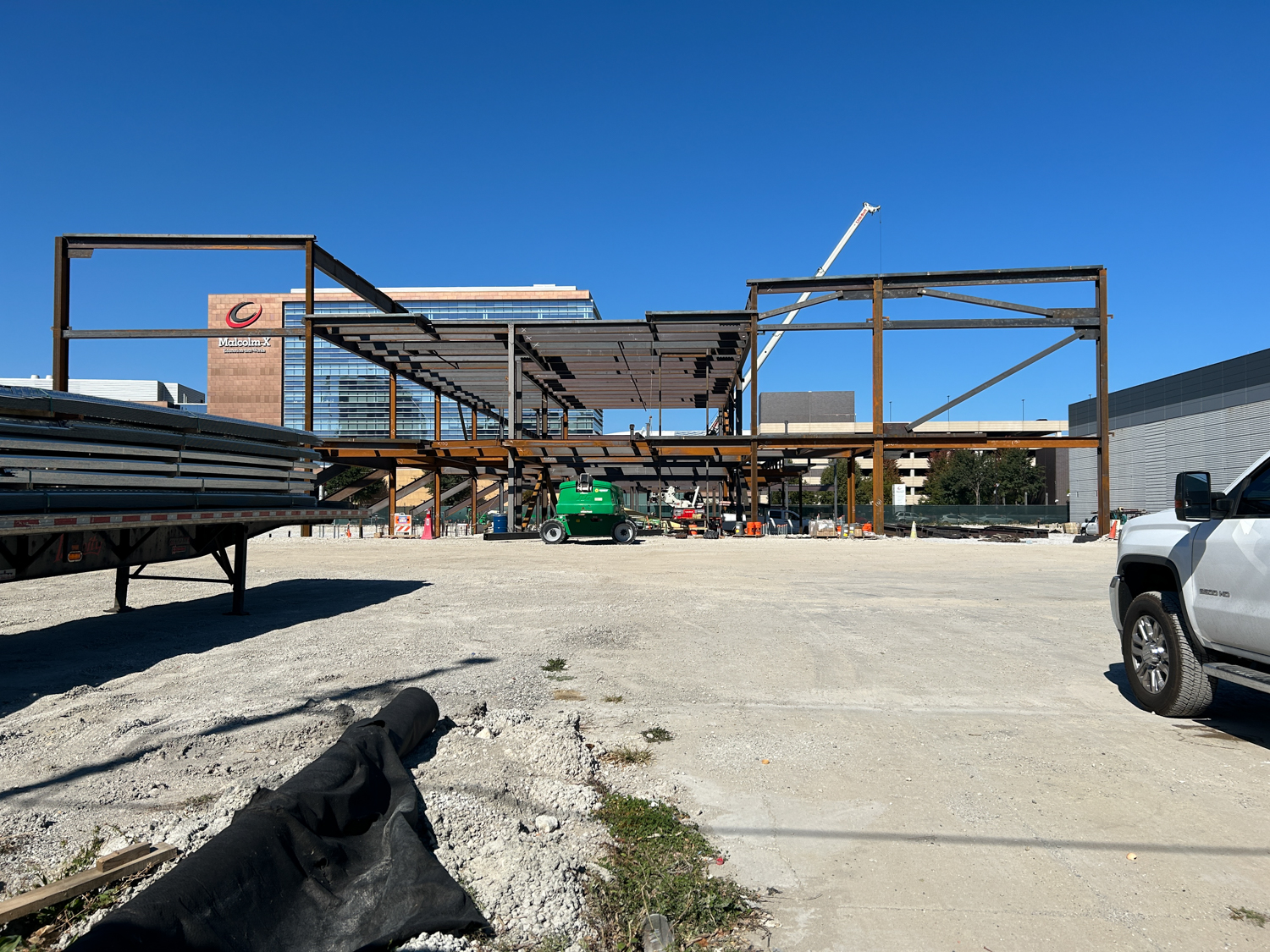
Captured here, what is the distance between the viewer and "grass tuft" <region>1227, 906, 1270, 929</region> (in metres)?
3.13

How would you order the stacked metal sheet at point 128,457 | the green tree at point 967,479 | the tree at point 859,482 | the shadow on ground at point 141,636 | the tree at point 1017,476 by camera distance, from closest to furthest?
the stacked metal sheet at point 128,457 → the shadow on ground at point 141,636 → the tree at point 1017,476 → the green tree at point 967,479 → the tree at point 859,482

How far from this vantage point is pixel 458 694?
6.38 m

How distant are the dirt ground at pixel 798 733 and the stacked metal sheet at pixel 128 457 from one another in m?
1.52

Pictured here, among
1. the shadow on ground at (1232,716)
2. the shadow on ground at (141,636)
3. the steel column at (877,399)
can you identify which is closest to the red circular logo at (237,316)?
the steel column at (877,399)

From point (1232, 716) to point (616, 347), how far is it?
1167 inches

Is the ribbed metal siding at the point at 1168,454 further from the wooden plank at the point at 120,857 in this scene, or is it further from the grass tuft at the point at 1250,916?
the wooden plank at the point at 120,857

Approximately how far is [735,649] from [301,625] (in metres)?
5.15

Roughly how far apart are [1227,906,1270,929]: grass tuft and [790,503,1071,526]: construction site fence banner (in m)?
54.1

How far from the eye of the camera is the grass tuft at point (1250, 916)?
10.3 ft

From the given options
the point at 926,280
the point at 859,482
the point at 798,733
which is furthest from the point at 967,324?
the point at 859,482

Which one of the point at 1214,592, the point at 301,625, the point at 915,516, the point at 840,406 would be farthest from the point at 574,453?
the point at 840,406

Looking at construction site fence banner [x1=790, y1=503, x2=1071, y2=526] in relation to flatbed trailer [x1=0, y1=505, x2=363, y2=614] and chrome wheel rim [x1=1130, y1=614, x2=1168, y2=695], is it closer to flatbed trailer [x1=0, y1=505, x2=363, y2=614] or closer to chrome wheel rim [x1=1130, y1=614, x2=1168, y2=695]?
flatbed trailer [x1=0, y1=505, x2=363, y2=614]

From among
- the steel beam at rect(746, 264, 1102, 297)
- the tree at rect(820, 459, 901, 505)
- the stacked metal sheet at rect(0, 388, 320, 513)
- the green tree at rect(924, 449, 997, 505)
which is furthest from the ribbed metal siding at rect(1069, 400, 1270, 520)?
the stacked metal sheet at rect(0, 388, 320, 513)

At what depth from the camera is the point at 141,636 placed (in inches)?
350
